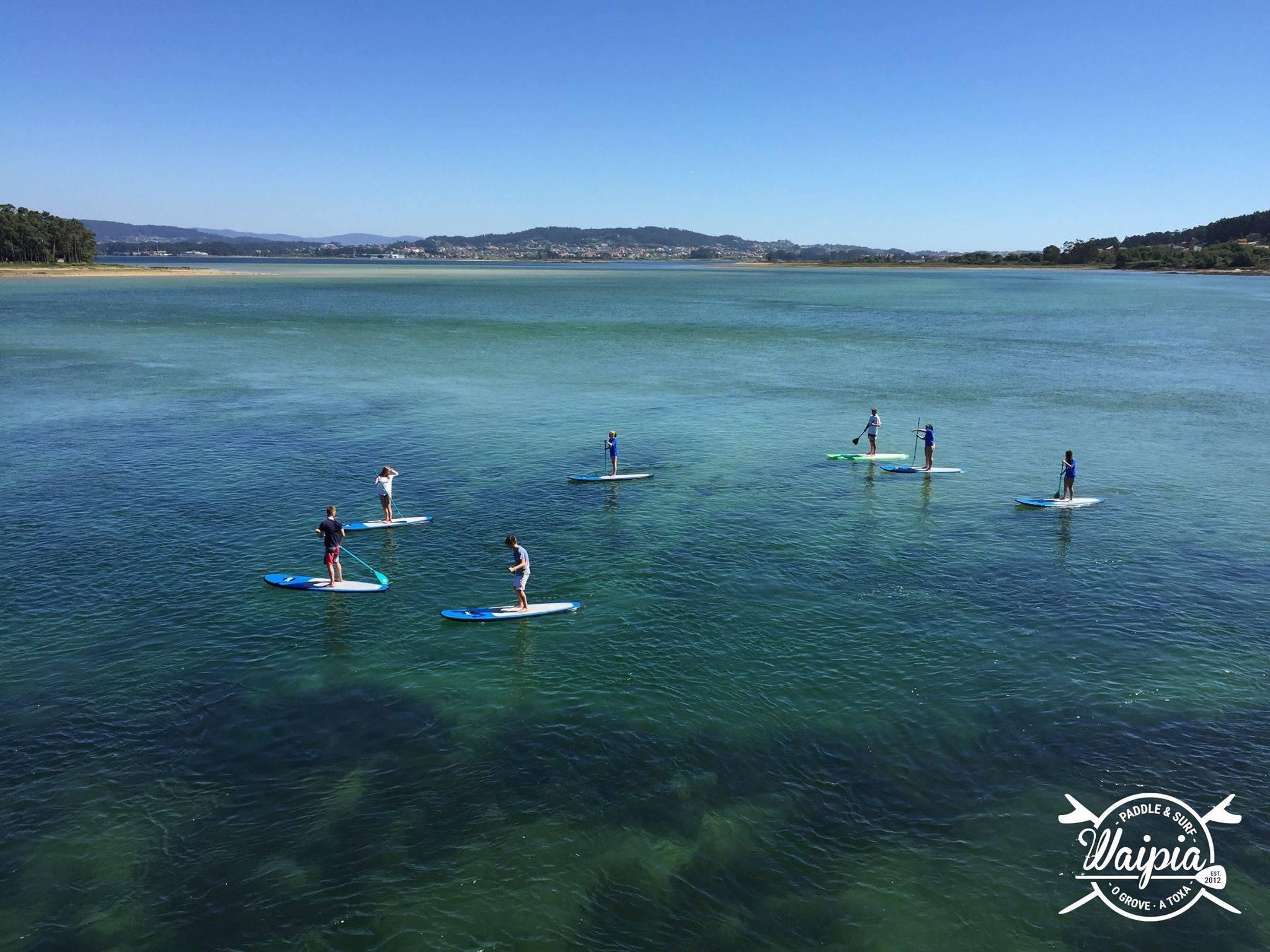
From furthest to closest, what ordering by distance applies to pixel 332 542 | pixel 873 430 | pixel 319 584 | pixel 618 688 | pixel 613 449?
1. pixel 873 430
2. pixel 613 449
3. pixel 332 542
4. pixel 319 584
5. pixel 618 688

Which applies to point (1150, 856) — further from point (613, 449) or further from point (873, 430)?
point (873, 430)

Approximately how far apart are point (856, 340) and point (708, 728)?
8807 cm

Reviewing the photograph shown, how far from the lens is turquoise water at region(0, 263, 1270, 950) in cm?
1365

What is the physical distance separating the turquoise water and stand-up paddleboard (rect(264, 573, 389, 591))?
1.18 feet

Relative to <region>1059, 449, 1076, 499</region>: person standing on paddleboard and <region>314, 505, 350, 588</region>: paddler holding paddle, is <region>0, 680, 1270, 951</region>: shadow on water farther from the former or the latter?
<region>1059, 449, 1076, 499</region>: person standing on paddleboard

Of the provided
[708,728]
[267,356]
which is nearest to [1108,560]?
[708,728]

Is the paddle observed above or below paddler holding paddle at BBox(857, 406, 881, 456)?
below

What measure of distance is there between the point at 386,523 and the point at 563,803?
1764 cm

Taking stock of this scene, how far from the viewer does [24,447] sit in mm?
41969

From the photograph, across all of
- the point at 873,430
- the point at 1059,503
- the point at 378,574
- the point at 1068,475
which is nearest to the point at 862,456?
the point at 873,430

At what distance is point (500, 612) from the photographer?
77.3 ft

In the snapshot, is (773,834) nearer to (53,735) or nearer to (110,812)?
(110,812)

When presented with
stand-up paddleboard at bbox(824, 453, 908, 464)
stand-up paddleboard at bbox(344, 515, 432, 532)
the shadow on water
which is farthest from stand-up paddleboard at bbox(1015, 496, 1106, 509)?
stand-up paddleboard at bbox(344, 515, 432, 532)

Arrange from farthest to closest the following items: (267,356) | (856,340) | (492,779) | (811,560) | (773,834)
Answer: (856,340)
(267,356)
(811,560)
(492,779)
(773,834)
